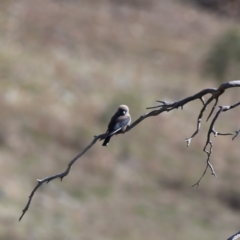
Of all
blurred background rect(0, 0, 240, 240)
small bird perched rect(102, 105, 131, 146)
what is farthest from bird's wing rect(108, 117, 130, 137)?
blurred background rect(0, 0, 240, 240)

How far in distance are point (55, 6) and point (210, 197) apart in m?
41.1

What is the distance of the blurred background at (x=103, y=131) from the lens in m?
37.2

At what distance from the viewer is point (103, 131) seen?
1770 inches

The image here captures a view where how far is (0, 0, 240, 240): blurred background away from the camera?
3725 cm

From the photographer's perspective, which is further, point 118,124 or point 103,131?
point 103,131

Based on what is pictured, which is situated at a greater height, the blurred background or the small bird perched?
the blurred background

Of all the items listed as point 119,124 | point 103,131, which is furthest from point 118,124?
point 103,131

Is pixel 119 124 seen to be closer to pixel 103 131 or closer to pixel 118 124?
pixel 118 124

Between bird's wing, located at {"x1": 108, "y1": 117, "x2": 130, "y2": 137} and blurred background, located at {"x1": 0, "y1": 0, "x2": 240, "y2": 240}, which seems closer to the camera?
bird's wing, located at {"x1": 108, "y1": 117, "x2": 130, "y2": 137}

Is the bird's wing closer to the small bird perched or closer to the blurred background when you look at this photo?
the small bird perched

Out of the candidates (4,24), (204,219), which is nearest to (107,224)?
(204,219)

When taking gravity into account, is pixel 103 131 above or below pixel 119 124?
above

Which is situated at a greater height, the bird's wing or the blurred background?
the blurred background

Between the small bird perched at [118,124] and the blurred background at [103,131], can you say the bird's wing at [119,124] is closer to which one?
the small bird perched at [118,124]
